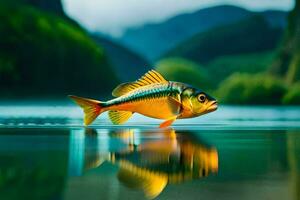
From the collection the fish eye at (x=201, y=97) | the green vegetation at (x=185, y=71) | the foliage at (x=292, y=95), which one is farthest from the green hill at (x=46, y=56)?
the fish eye at (x=201, y=97)

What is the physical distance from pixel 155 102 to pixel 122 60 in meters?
8.44

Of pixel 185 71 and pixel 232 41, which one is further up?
pixel 232 41

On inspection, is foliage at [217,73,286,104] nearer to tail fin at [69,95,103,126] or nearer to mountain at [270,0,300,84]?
mountain at [270,0,300,84]

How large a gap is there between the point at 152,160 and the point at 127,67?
10173 millimetres

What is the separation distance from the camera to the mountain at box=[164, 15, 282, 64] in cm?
1479

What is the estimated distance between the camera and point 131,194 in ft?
8.50

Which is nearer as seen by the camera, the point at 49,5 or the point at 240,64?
the point at 240,64

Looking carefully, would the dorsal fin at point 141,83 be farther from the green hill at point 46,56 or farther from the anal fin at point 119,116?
the green hill at point 46,56

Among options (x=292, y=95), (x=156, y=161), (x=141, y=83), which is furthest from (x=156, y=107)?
(x=292, y=95)

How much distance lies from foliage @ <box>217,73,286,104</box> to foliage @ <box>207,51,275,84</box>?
0.89ft

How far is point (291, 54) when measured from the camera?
15.2 metres

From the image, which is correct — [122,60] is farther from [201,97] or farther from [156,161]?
[156,161]

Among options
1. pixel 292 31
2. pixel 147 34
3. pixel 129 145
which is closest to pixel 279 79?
pixel 292 31

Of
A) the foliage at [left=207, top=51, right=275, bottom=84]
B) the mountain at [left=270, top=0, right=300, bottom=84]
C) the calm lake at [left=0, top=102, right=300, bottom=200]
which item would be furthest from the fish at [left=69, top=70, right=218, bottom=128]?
the mountain at [left=270, top=0, right=300, bottom=84]
